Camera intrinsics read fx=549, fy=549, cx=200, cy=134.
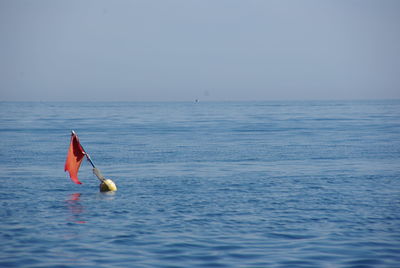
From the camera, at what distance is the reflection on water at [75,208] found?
2041cm

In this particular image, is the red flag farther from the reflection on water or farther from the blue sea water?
the reflection on water

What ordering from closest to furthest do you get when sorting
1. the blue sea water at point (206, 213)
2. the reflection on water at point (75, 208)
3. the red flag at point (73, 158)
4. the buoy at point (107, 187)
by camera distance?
the blue sea water at point (206, 213), the reflection on water at point (75, 208), the buoy at point (107, 187), the red flag at point (73, 158)

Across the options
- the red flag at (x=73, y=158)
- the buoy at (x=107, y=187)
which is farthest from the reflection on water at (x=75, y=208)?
the red flag at (x=73, y=158)

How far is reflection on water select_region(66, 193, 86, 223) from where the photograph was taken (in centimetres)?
2041

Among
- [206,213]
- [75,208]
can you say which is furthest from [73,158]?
[206,213]

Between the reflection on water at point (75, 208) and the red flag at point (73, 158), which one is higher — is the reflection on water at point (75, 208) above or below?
below

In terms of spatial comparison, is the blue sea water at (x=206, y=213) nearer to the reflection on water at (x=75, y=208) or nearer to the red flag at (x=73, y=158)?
the reflection on water at (x=75, y=208)

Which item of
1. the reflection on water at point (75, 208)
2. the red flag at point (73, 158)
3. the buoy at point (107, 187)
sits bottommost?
Result: the reflection on water at point (75, 208)

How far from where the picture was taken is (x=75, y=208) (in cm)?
2258

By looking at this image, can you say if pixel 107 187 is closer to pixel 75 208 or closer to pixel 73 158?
pixel 73 158

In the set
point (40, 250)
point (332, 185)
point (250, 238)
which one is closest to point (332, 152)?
point (332, 185)

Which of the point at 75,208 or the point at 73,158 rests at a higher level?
the point at 73,158

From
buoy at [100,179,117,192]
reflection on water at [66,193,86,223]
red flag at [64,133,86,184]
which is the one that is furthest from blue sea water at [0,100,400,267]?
red flag at [64,133,86,184]

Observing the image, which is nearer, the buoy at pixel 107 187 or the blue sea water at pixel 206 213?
the blue sea water at pixel 206 213
